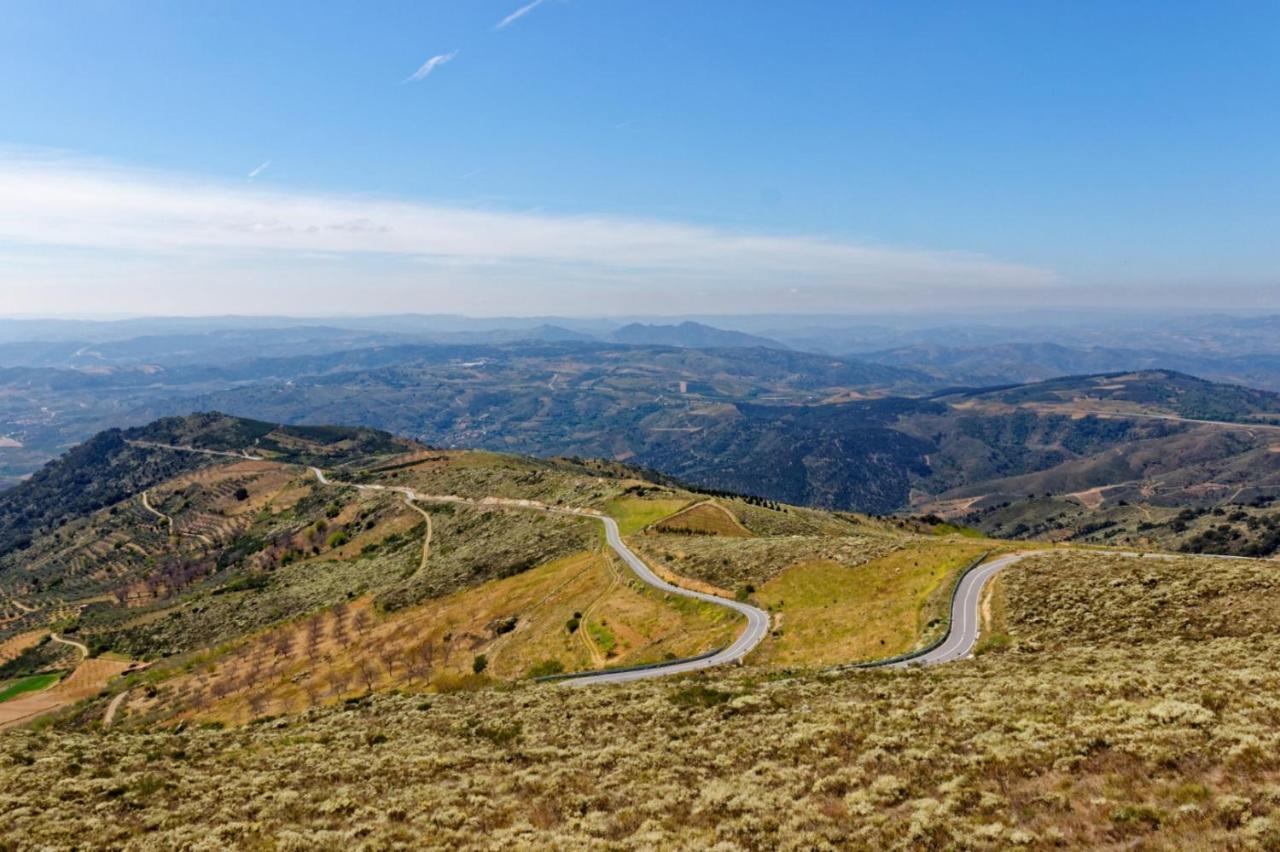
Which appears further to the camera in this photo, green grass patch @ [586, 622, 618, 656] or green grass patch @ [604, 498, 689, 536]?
green grass patch @ [604, 498, 689, 536]

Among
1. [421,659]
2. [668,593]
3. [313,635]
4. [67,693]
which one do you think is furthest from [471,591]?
[67,693]

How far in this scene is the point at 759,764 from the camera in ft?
81.9

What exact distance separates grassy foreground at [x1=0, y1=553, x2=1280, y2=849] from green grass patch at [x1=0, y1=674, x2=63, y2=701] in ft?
245

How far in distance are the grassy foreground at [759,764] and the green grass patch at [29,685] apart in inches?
2935

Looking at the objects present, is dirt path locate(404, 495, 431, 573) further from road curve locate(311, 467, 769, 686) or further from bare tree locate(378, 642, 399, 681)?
bare tree locate(378, 642, 399, 681)

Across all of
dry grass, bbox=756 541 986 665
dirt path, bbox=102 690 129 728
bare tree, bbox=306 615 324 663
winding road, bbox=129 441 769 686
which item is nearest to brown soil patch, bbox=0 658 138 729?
dirt path, bbox=102 690 129 728

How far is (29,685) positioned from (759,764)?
117m

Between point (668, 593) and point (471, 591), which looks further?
point (471, 591)

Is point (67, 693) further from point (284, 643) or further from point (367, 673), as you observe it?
point (367, 673)

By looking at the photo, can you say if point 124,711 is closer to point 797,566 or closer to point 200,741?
point 200,741

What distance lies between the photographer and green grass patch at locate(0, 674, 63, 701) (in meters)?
90.2

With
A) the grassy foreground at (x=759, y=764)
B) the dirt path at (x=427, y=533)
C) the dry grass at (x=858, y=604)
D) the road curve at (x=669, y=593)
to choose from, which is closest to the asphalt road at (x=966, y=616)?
the dry grass at (x=858, y=604)

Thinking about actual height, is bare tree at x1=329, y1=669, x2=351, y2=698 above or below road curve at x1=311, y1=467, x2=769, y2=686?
below

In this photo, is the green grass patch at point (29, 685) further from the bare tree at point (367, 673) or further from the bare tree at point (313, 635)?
the bare tree at point (367, 673)
